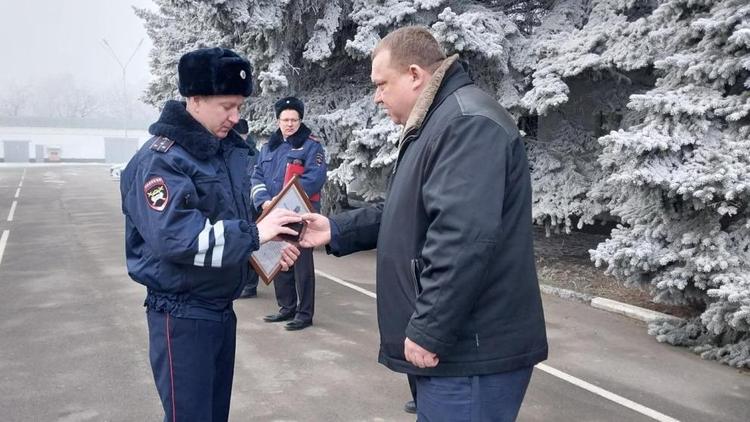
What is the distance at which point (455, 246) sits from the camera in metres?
2.15

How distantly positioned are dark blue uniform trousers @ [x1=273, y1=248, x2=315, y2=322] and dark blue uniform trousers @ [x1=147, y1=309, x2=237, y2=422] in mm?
3615

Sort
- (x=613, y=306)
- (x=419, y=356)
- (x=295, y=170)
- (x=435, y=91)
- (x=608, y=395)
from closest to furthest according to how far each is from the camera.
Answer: (x=419, y=356) → (x=435, y=91) → (x=608, y=395) → (x=295, y=170) → (x=613, y=306)

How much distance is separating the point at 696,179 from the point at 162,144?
4.73 meters

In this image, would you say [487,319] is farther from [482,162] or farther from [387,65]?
[387,65]

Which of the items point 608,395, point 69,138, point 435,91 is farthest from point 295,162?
point 69,138

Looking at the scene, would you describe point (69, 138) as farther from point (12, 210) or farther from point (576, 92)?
point (576, 92)

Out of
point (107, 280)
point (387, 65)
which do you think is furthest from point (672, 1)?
point (107, 280)

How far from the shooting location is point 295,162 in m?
6.41

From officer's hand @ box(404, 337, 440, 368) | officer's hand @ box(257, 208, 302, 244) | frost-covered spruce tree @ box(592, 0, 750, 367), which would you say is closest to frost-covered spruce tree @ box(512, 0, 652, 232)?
frost-covered spruce tree @ box(592, 0, 750, 367)

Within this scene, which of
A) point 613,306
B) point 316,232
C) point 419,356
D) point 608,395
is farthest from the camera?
point 613,306

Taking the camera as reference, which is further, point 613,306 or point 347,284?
point 347,284

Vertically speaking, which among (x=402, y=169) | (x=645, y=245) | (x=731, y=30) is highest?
(x=731, y=30)

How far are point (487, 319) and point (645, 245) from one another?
14.8 ft

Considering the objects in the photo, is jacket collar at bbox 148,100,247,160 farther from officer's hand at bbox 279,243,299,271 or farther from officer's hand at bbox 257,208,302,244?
officer's hand at bbox 279,243,299,271
